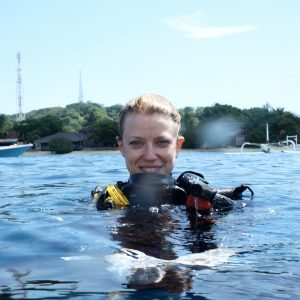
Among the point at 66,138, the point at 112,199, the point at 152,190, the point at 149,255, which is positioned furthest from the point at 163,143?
the point at 66,138

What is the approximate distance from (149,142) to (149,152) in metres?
0.09

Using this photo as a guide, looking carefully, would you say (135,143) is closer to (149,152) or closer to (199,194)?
(149,152)

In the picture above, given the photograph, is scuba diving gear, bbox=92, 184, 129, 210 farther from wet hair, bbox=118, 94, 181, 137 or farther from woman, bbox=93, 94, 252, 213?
wet hair, bbox=118, 94, 181, 137

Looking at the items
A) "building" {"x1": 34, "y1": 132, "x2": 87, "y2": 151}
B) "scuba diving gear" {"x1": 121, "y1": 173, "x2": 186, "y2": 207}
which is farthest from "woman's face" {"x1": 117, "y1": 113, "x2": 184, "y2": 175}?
→ "building" {"x1": 34, "y1": 132, "x2": 87, "y2": 151}

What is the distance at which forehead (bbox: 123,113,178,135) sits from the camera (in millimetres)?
3908

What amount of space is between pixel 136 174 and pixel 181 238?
1.11 meters

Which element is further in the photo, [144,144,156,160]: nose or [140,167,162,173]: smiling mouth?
[140,167,162,173]: smiling mouth

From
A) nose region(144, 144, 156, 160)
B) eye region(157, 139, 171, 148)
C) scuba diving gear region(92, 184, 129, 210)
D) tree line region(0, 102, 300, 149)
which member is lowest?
scuba diving gear region(92, 184, 129, 210)

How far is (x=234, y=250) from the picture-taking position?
8.85ft

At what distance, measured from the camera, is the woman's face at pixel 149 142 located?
3.92m

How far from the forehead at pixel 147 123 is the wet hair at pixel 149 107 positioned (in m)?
0.04

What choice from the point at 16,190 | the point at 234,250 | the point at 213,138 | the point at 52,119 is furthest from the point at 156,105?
the point at 52,119

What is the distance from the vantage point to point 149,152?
3973 millimetres

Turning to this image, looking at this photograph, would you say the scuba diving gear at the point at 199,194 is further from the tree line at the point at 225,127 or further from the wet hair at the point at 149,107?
the tree line at the point at 225,127
